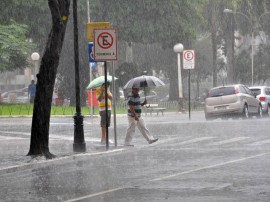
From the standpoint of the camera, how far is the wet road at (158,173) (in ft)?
40.7

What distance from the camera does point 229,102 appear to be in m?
38.4

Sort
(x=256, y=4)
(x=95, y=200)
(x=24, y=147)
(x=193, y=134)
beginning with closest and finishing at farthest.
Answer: (x=95, y=200) < (x=24, y=147) < (x=193, y=134) < (x=256, y=4)

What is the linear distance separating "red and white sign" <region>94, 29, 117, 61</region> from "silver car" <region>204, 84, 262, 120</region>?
54.5 feet

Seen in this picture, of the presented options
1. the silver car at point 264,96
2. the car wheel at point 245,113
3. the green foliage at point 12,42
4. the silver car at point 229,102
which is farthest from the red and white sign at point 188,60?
the green foliage at point 12,42

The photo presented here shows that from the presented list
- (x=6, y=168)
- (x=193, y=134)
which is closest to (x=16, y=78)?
(x=193, y=134)

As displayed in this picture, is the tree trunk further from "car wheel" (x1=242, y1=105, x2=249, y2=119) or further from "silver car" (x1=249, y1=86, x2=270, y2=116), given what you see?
"silver car" (x1=249, y1=86, x2=270, y2=116)

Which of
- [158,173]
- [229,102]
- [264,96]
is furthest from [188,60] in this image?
[158,173]

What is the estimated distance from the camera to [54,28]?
63.6 feet

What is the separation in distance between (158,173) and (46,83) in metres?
4.79

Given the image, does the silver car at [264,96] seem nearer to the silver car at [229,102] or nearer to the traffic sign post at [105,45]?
the silver car at [229,102]

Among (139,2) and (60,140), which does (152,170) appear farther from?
(139,2)

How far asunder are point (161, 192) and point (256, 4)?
56527mm

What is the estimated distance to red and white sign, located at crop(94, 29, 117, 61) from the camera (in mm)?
22344

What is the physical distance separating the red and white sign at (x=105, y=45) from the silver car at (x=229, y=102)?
1661cm
